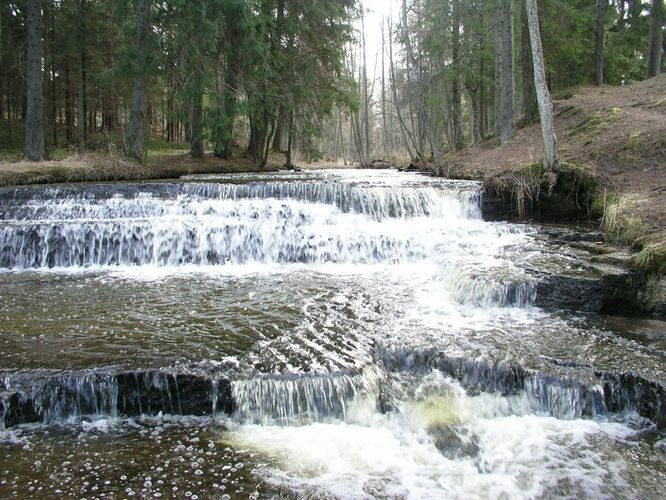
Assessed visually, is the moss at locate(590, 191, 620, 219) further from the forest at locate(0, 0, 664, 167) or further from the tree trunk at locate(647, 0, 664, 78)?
the tree trunk at locate(647, 0, 664, 78)

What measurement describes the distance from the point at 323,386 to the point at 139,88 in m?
15.9

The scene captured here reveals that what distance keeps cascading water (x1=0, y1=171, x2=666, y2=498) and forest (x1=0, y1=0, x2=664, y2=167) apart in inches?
407

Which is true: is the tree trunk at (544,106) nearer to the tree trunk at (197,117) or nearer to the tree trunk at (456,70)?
the tree trunk at (456,70)

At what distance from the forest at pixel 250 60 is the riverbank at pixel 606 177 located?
3604mm

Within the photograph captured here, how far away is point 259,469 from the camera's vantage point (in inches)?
159

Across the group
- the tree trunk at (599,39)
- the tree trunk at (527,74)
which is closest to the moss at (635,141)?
the tree trunk at (527,74)

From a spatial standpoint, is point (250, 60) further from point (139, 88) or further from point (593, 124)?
point (593, 124)

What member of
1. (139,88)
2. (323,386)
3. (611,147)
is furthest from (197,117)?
(323,386)

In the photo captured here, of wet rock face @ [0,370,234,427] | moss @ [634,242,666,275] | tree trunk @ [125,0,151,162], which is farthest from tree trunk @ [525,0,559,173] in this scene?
tree trunk @ [125,0,151,162]

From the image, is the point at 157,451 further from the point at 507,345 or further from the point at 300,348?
the point at 507,345

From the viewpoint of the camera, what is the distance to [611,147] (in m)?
12.2

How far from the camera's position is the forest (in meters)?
17.2

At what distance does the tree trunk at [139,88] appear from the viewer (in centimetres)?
1717

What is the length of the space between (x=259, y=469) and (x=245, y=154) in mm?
21851
